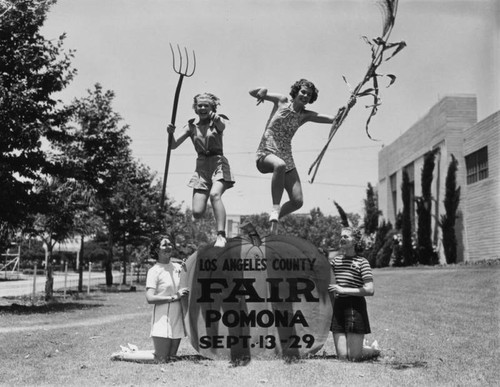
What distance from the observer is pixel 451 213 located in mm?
31656

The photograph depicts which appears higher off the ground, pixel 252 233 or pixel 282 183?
pixel 282 183

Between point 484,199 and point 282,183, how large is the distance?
2434cm

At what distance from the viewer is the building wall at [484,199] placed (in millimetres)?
27234

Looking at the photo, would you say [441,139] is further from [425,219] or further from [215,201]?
[215,201]

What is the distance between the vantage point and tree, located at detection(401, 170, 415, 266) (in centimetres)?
3744

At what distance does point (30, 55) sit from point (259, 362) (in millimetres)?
Result: 12357

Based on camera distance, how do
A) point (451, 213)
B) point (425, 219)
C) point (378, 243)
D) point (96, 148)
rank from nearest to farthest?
point (96, 148), point (451, 213), point (425, 219), point (378, 243)

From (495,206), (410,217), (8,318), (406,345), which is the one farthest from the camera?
(410,217)

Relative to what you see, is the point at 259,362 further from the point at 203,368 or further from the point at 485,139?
the point at 485,139

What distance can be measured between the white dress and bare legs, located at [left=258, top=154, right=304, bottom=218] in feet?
4.99

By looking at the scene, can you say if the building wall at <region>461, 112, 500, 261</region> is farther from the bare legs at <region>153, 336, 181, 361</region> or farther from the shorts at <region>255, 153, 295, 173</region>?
the bare legs at <region>153, 336, 181, 361</region>

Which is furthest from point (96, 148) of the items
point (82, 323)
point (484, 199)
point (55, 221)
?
point (484, 199)

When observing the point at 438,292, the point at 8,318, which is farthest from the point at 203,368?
the point at 438,292

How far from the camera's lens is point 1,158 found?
1568 centimetres
